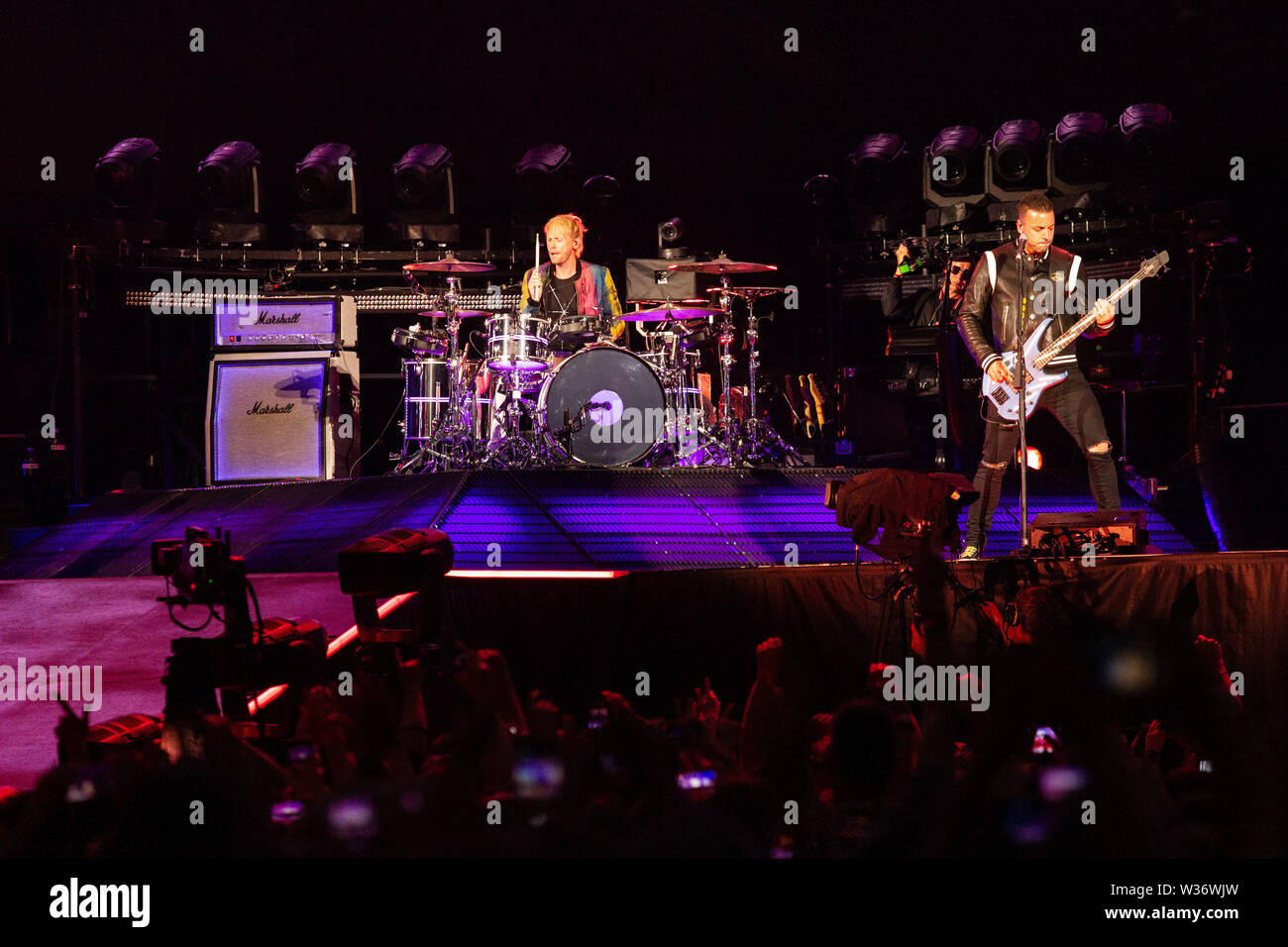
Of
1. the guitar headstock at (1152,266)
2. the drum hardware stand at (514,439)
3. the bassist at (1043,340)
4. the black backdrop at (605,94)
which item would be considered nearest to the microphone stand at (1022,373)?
the bassist at (1043,340)

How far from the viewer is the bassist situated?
21.5 feet

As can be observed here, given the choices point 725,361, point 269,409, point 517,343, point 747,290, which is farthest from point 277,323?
point 747,290

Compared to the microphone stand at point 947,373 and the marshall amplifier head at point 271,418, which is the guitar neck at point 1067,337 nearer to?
the microphone stand at point 947,373

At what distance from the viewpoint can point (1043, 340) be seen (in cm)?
662

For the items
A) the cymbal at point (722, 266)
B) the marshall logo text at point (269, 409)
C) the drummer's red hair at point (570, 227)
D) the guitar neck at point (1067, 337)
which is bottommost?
the marshall logo text at point (269, 409)

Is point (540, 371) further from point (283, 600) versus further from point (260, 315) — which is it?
point (283, 600)

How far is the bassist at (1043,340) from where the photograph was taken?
6551 millimetres

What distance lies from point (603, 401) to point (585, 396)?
142 millimetres

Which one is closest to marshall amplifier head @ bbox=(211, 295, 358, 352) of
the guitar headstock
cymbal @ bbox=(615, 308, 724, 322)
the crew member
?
cymbal @ bbox=(615, 308, 724, 322)

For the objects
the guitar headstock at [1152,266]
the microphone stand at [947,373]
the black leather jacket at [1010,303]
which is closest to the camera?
the black leather jacket at [1010,303]

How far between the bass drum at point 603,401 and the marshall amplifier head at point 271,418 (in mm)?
2214

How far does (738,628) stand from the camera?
541 cm
